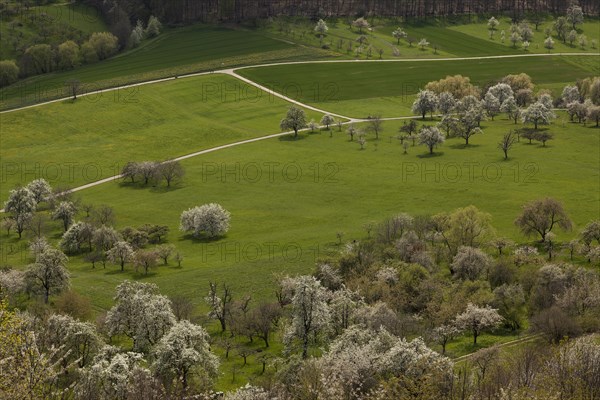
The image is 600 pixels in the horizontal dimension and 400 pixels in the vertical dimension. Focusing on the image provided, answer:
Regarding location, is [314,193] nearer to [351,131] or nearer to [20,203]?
[351,131]

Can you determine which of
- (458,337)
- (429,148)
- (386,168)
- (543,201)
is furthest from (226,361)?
(429,148)

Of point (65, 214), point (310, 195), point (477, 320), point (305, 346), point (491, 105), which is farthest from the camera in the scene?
point (491, 105)

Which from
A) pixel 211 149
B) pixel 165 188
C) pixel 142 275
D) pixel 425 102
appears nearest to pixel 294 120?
pixel 211 149

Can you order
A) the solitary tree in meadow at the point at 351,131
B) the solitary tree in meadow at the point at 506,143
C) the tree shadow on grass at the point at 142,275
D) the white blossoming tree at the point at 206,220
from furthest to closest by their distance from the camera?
the solitary tree in meadow at the point at 351,131 → the solitary tree in meadow at the point at 506,143 → the white blossoming tree at the point at 206,220 → the tree shadow on grass at the point at 142,275

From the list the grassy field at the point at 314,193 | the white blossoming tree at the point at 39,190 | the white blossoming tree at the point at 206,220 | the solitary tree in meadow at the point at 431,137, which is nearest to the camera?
the grassy field at the point at 314,193

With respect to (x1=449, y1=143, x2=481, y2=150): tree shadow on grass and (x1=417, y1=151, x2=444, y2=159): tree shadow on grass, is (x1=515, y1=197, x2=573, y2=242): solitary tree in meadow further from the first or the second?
(x1=449, y1=143, x2=481, y2=150): tree shadow on grass

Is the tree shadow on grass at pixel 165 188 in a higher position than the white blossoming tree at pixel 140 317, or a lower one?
lower

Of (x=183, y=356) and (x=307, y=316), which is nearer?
(x=183, y=356)

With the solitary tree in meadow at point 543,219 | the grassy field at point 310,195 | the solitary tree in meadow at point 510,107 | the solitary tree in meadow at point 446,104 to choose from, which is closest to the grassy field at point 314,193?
the grassy field at point 310,195

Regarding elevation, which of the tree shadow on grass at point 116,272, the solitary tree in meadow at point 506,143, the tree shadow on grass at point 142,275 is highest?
the solitary tree in meadow at point 506,143

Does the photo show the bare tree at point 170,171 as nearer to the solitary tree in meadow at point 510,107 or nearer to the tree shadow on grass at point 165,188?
the tree shadow on grass at point 165,188
